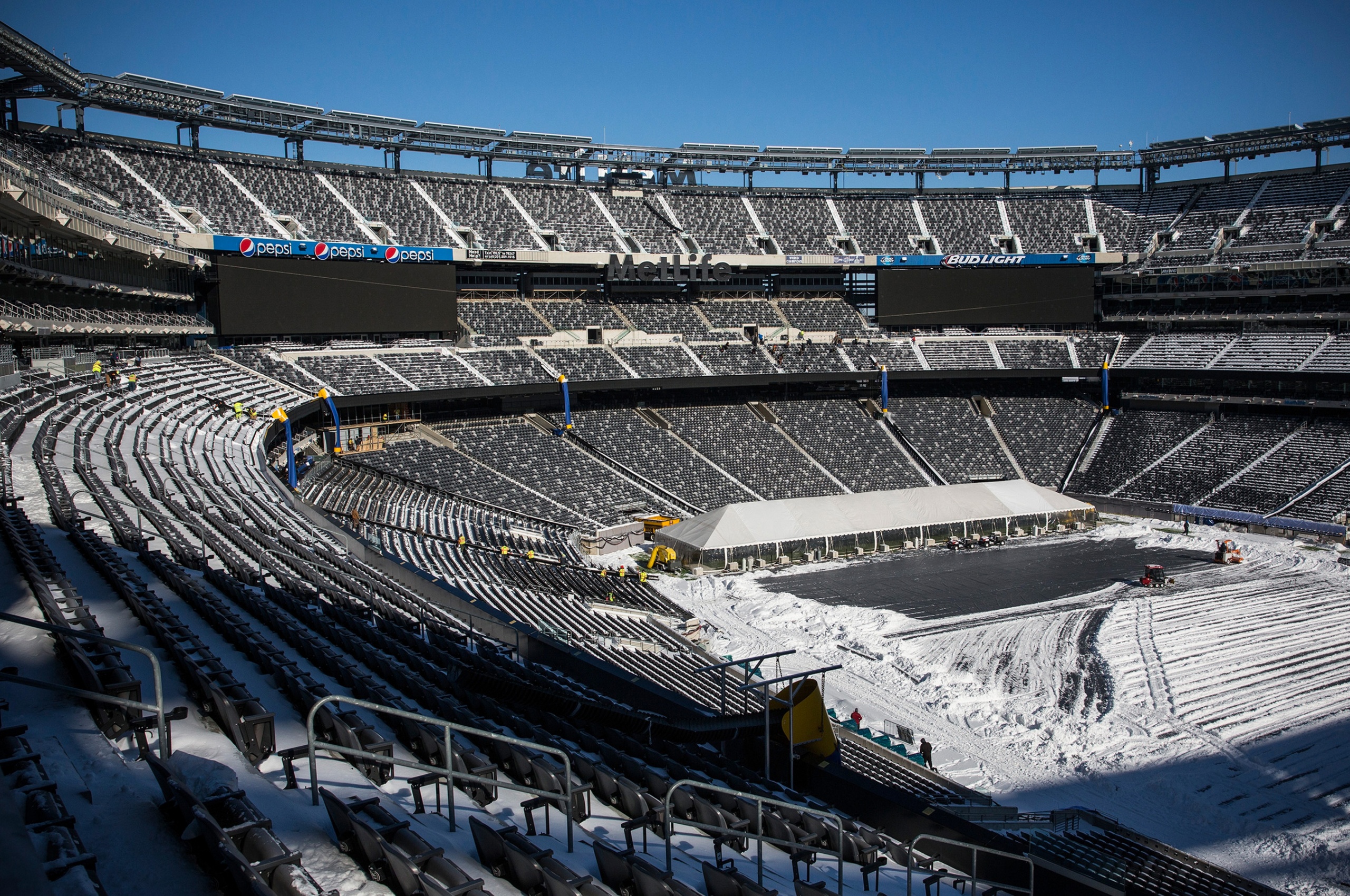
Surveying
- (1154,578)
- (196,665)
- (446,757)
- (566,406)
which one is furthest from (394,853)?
(566,406)

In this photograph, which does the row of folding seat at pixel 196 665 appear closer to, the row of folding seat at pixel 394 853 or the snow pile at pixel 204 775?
the snow pile at pixel 204 775

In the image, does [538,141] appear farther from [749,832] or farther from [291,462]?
[749,832]

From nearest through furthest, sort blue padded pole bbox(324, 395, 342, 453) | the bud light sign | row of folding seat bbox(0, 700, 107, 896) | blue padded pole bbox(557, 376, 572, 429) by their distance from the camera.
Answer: row of folding seat bbox(0, 700, 107, 896), blue padded pole bbox(324, 395, 342, 453), the bud light sign, blue padded pole bbox(557, 376, 572, 429)

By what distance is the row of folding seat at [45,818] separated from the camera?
13.8ft

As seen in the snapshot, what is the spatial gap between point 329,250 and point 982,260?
3213 centimetres

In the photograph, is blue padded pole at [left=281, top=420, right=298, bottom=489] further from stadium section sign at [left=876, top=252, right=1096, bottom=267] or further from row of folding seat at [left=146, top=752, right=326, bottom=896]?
stadium section sign at [left=876, top=252, right=1096, bottom=267]

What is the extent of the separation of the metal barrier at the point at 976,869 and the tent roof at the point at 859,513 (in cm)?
2096

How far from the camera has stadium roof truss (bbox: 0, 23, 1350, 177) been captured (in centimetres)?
3528

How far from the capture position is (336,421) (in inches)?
1362

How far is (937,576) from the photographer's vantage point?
99.0ft

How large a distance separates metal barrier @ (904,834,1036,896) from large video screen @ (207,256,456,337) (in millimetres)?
34291

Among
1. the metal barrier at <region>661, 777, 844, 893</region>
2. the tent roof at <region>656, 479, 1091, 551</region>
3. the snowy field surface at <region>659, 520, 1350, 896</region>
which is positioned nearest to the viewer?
the metal barrier at <region>661, 777, 844, 893</region>

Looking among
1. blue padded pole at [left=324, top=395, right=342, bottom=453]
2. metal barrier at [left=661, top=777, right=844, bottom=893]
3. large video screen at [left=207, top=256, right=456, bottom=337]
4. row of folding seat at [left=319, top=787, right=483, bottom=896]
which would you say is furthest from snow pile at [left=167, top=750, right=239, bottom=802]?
large video screen at [left=207, top=256, right=456, bottom=337]

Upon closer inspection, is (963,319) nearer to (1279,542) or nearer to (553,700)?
(1279,542)
